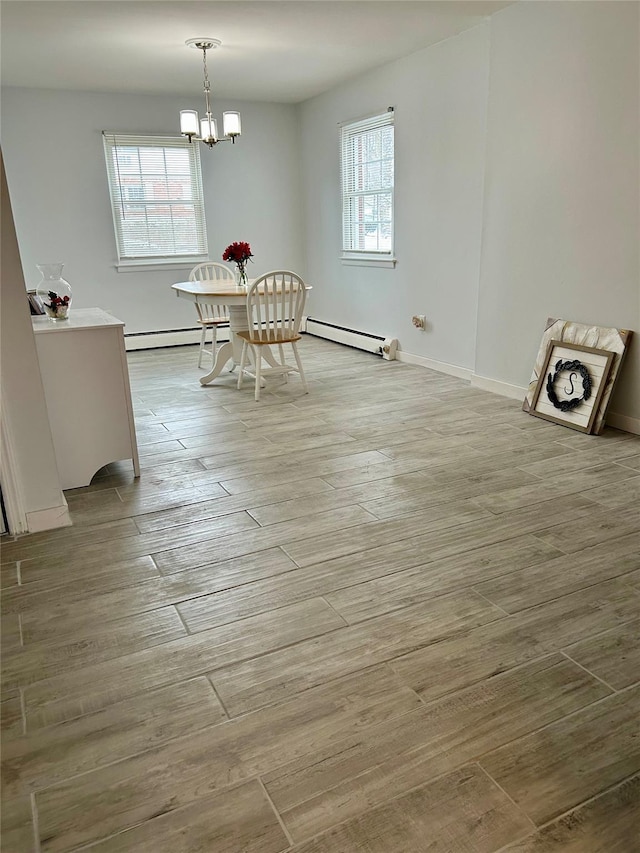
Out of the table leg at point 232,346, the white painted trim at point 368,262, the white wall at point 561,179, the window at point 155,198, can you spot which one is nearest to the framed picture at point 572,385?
the white wall at point 561,179

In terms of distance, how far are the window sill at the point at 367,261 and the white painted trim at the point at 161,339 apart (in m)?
1.79

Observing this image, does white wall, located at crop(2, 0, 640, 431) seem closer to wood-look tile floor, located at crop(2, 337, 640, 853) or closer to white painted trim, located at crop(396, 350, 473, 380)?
white painted trim, located at crop(396, 350, 473, 380)

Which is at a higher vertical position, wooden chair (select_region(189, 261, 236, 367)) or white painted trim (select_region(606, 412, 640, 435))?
wooden chair (select_region(189, 261, 236, 367))

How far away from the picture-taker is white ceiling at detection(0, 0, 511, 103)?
3717mm

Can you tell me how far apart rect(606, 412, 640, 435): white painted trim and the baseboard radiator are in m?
2.34

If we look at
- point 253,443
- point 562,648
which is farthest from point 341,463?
point 562,648

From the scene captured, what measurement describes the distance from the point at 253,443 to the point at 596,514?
6.10 ft

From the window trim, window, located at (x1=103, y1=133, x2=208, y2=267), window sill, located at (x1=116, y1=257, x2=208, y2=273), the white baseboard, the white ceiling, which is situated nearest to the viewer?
the white baseboard

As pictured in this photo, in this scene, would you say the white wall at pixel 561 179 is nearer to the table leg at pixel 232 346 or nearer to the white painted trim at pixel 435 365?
the white painted trim at pixel 435 365

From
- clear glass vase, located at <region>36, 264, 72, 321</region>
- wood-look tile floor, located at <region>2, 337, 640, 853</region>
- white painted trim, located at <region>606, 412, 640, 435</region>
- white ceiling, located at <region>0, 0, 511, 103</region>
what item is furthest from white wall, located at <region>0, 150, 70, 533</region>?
white painted trim, located at <region>606, 412, 640, 435</region>

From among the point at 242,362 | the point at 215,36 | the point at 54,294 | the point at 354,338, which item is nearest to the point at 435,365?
the point at 354,338

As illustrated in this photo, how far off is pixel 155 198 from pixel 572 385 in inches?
183

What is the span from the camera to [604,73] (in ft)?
11.1

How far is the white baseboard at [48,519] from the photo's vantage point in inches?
102
